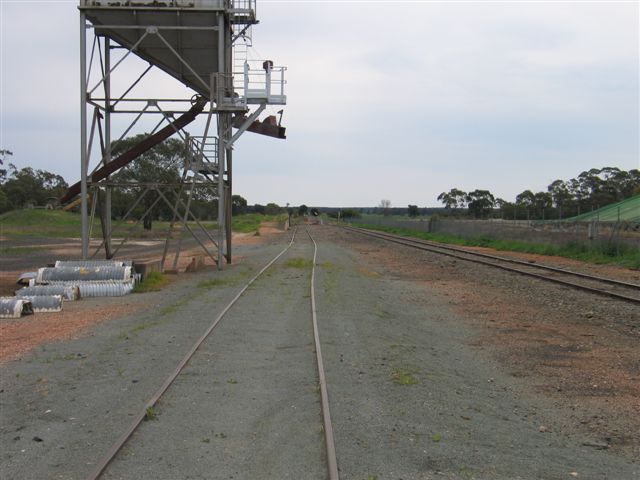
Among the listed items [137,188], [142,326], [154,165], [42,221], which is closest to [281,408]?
[142,326]

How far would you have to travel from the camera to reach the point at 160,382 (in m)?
7.01

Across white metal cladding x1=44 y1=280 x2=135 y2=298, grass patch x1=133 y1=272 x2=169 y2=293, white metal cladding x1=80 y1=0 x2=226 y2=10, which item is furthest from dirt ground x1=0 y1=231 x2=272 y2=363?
white metal cladding x1=80 y1=0 x2=226 y2=10

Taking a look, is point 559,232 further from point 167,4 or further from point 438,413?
point 438,413

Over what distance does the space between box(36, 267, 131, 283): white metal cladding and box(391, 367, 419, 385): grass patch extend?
35.5 ft

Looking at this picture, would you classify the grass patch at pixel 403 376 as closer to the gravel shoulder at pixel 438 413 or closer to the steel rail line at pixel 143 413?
the gravel shoulder at pixel 438 413

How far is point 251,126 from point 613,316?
1474 centimetres

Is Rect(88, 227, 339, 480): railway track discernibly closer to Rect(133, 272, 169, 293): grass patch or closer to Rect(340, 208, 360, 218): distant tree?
Rect(133, 272, 169, 293): grass patch

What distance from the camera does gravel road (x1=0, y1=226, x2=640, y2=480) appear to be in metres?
4.79

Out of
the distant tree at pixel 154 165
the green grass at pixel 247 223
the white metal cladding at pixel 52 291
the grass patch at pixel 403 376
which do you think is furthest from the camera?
the green grass at pixel 247 223

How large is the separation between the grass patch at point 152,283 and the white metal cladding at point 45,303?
135 inches

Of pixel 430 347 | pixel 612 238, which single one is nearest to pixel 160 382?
pixel 430 347

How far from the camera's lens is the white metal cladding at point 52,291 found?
14602 millimetres

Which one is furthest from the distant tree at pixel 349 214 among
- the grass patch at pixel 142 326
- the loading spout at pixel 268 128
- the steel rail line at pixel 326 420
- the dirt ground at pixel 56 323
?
the steel rail line at pixel 326 420

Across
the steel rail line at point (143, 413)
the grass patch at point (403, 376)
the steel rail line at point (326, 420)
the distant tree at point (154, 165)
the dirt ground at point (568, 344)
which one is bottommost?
the dirt ground at point (568, 344)
